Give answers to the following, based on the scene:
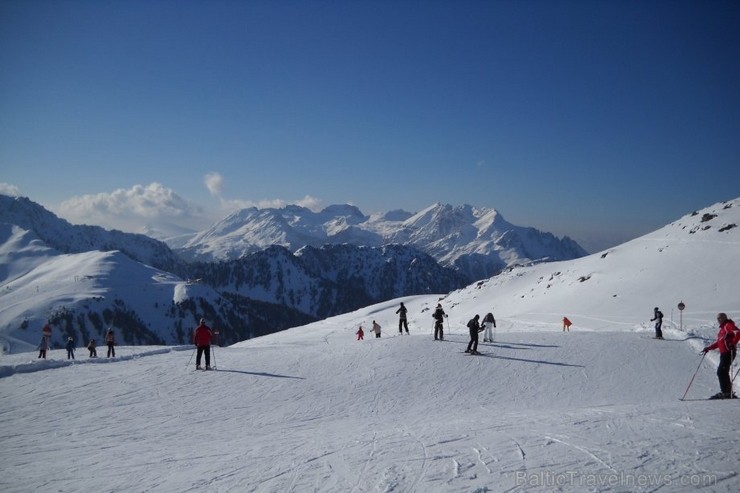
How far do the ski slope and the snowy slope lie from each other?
6 cm

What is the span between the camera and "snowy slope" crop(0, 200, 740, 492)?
8.13 m

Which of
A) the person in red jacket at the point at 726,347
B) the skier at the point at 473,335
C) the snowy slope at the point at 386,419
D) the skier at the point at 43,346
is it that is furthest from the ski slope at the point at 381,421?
the skier at the point at 43,346

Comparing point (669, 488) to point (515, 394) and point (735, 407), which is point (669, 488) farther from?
point (515, 394)

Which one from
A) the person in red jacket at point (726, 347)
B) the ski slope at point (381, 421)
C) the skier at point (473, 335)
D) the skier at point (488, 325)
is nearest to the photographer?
the ski slope at point (381, 421)

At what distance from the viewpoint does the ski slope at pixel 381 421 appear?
26.6 ft

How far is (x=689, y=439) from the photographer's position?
9.05 meters

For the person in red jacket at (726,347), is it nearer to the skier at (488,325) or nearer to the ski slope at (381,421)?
the ski slope at (381,421)

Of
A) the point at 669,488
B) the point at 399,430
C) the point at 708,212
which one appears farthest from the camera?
the point at 708,212

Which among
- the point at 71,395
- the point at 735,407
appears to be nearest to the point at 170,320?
the point at 71,395

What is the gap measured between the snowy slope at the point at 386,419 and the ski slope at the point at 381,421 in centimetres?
6

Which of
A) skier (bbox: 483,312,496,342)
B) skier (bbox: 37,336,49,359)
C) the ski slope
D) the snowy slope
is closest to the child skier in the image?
skier (bbox: 37,336,49,359)

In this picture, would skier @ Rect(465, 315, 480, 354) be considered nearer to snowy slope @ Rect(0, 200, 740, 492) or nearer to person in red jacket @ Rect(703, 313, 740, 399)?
A: snowy slope @ Rect(0, 200, 740, 492)

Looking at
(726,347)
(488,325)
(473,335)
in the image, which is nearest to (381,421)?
(473,335)

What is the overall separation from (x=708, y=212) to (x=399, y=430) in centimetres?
6581
